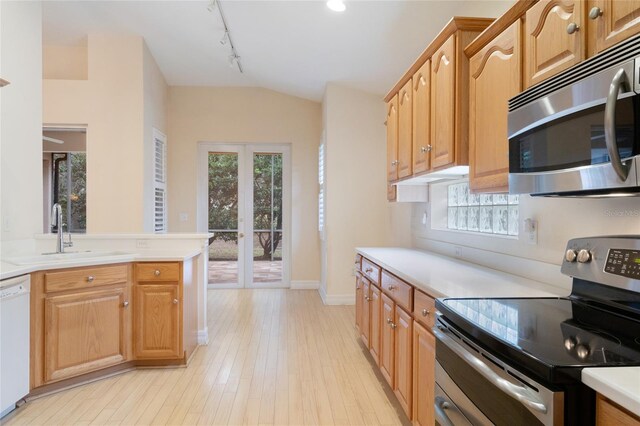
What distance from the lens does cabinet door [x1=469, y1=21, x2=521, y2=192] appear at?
1634 millimetres

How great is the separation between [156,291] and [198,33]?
3.12 metres

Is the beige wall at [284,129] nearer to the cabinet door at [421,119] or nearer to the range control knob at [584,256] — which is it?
the cabinet door at [421,119]

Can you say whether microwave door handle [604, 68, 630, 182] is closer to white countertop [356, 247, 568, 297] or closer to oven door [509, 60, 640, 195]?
oven door [509, 60, 640, 195]

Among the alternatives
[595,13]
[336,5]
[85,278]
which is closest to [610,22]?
[595,13]

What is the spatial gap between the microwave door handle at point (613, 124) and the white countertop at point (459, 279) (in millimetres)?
718

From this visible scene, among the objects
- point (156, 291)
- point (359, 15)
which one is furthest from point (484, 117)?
point (156, 291)

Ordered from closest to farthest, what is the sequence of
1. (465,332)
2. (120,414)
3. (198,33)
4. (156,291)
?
1. (465,332)
2. (120,414)
3. (156,291)
4. (198,33)

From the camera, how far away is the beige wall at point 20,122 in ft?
9.43

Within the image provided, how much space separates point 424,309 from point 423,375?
0.31m

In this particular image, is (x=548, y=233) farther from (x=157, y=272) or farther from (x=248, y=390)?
(x=157, y=272)

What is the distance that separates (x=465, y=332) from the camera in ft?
4.06

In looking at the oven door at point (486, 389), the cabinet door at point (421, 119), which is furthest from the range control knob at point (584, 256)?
the cabinet door at point (421, 119)

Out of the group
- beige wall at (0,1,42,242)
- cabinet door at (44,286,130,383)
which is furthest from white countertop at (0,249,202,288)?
beige wall at (0,1,42,242)

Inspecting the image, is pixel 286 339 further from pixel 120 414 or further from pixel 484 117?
pixel 484 117
